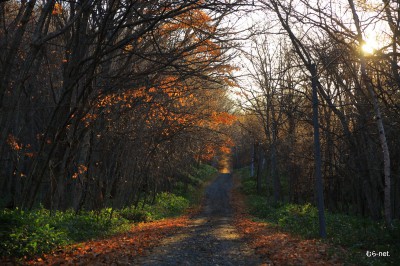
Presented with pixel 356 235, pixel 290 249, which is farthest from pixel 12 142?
pixel 356 235

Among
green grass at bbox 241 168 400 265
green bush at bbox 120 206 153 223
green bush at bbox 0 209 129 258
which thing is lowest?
green bush at bbox 120 206 153 223

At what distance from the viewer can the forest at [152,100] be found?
9344 mm

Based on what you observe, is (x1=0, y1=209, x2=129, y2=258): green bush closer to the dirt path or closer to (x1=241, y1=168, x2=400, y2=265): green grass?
the dirt path

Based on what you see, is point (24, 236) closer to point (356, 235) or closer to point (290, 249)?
point (290, 249)

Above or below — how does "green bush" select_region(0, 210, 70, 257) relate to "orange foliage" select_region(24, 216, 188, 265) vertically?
above

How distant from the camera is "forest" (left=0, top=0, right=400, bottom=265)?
30.7ft

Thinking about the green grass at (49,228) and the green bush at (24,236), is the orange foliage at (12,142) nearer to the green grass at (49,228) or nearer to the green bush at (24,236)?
the green grass at (49,228)

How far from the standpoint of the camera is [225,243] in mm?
12289

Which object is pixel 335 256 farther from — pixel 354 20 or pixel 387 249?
pixel 354 20

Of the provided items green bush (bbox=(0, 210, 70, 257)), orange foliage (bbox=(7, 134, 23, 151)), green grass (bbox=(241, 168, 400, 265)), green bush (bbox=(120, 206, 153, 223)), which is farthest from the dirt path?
orange foliage (bbox=(7, 134, 23, 151))

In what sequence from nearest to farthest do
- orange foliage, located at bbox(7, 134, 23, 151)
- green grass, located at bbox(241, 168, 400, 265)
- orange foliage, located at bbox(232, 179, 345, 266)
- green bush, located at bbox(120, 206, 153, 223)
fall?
orange foliage, located at bbox(232, 179, 345, 266) < green grass, located at bbox(241, 168, 400, 265) < orange foliage, located at bbox(7, 134, 23, 151) < green bush, located at bbox(120, 206, 153, 223)

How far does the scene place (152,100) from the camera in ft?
55.0

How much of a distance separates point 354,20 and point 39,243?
11747 mm

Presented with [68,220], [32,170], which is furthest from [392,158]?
[32,170]
